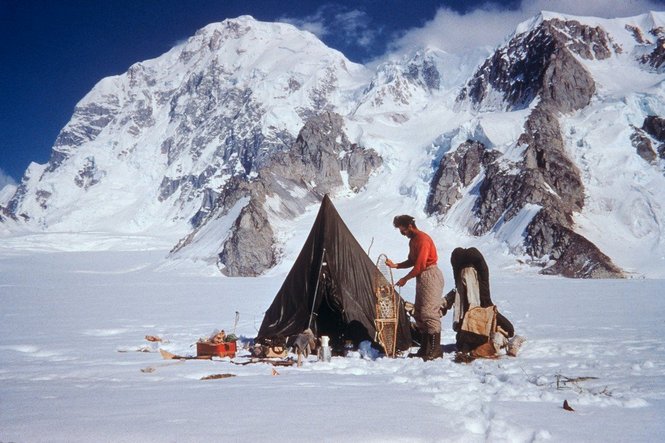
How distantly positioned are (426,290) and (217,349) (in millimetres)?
4262

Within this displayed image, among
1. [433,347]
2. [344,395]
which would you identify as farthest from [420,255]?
[344,395]

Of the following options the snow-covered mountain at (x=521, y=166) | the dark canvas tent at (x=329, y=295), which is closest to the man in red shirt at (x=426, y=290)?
the dark canvas tent at (x=329, y=295)

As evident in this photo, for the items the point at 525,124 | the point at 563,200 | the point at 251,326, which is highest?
the point at 525,124

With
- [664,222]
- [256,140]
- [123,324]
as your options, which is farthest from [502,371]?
[256,140]

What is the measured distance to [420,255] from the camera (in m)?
8.45

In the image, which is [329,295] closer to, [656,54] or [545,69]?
[545,69]

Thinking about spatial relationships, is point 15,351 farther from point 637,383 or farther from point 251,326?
A: point 637,383

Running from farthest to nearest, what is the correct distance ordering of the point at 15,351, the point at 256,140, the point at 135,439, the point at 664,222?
the point at 256,140 < the point at 664,222 < the point at 15,351 < the point at 135,439

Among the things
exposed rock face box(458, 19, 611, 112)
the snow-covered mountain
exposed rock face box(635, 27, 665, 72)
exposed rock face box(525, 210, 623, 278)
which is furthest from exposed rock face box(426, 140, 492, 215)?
exposed rock face box(635, 27, 665, 72)

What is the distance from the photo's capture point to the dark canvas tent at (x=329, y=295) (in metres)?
10.1

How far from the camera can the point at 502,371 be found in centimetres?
637

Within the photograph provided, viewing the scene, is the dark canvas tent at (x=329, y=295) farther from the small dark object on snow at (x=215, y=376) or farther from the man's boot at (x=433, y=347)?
the small dark object on snow at (x=215, y=376)

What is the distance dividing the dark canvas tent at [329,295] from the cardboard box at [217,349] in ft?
3.31

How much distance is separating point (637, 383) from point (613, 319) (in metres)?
10.6
